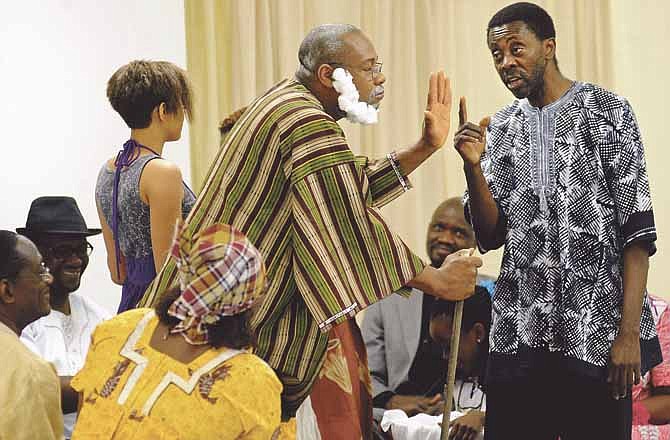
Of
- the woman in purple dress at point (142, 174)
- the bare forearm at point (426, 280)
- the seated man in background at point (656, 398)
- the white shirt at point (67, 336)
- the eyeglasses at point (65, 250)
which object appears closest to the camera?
the bare forearm at point (426, 280)

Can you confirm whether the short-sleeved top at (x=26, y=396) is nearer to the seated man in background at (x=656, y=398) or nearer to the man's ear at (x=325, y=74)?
the man's ear at (x=325, y=74)

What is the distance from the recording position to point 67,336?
14.2 ft

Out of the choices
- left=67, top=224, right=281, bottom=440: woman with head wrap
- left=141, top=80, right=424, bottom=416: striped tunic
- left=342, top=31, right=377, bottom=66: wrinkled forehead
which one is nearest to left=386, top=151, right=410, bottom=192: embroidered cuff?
left=141, top=80, right=424, bottom=416: striped tunic

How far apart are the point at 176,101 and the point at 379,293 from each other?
1052 mm

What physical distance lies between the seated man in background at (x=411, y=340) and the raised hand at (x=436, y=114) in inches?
A: 61.3

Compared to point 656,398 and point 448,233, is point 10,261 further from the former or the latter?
point 656,398

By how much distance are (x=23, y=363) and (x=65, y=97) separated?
6.62 ft

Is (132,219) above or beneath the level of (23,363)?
above

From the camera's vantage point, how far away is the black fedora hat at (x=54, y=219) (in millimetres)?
4395

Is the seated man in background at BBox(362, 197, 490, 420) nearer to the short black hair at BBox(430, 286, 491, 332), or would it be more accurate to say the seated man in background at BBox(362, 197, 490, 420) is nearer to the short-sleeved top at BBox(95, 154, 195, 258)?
the short black hair at BBox(430, 286, 491, 332)

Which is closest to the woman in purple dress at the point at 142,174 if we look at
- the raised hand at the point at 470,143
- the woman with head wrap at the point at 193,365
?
the raised hand at the point at 470,143

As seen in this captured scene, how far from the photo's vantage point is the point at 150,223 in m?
3.69

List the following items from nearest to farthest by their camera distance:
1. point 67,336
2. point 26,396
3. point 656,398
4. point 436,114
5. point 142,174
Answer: point 26,396
point 436,114
point 142,174
point 67,336
point 656,398

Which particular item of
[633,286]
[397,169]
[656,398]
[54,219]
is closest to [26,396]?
[397,169]
